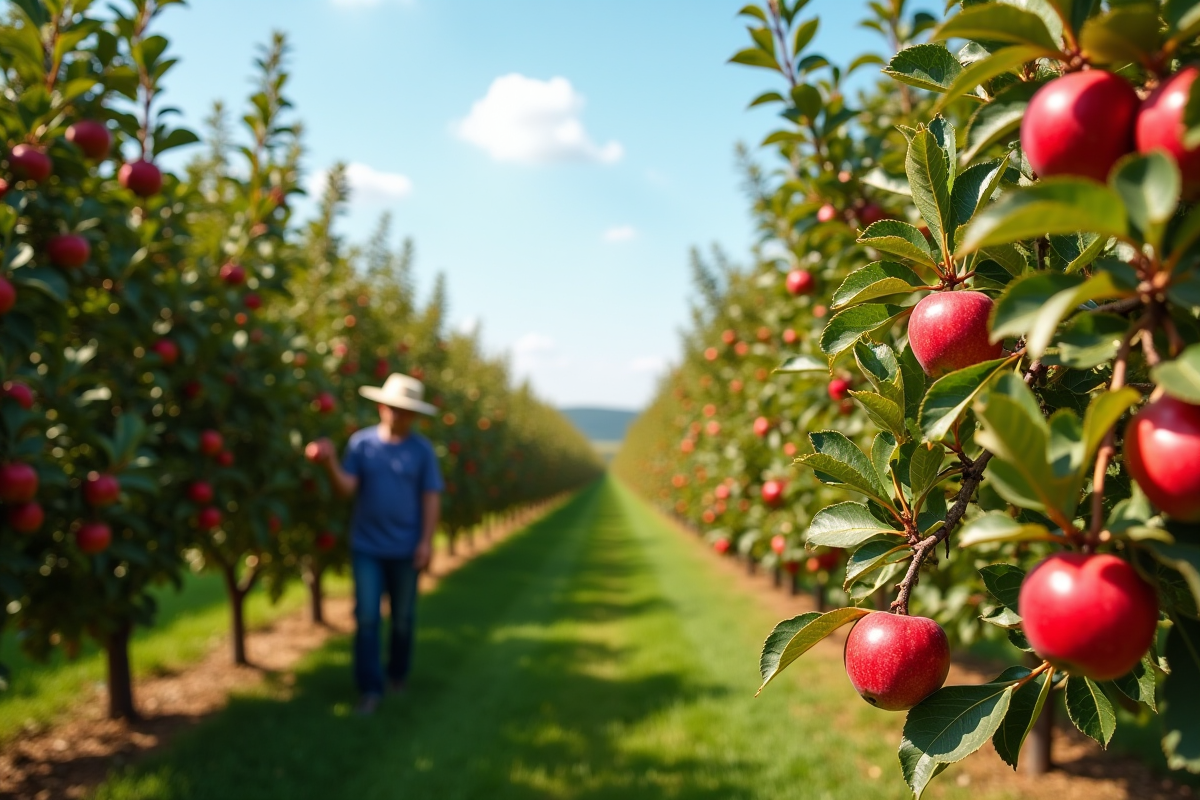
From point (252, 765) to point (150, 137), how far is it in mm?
3357

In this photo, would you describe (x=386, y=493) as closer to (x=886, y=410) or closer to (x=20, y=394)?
(x=20, y=394)

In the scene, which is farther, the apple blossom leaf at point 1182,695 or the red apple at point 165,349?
the red apple at point 165,349

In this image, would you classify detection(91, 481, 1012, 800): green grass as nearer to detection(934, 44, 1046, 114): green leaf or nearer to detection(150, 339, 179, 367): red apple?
detection(150, 339, 179, 367): red apple

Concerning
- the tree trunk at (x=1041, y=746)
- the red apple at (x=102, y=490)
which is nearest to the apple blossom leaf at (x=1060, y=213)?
the red apple at (x=102, y=490)

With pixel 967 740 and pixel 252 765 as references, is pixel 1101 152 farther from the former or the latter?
pixel 252 765

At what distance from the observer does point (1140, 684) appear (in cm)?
101

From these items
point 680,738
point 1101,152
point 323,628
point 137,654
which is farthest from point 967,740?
point 323,628

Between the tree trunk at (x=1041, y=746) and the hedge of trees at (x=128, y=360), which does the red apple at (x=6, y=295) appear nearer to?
the hedge of trees at (x=128, y=360)

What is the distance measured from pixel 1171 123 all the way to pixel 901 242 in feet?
1.24

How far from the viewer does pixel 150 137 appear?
361 cm

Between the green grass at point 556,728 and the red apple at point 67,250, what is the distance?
8.30 feet

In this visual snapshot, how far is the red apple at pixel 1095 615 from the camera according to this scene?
67 centimetres

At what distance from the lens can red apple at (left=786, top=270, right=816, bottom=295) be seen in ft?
11.9

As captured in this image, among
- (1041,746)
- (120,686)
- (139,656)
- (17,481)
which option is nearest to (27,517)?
(17,481)
